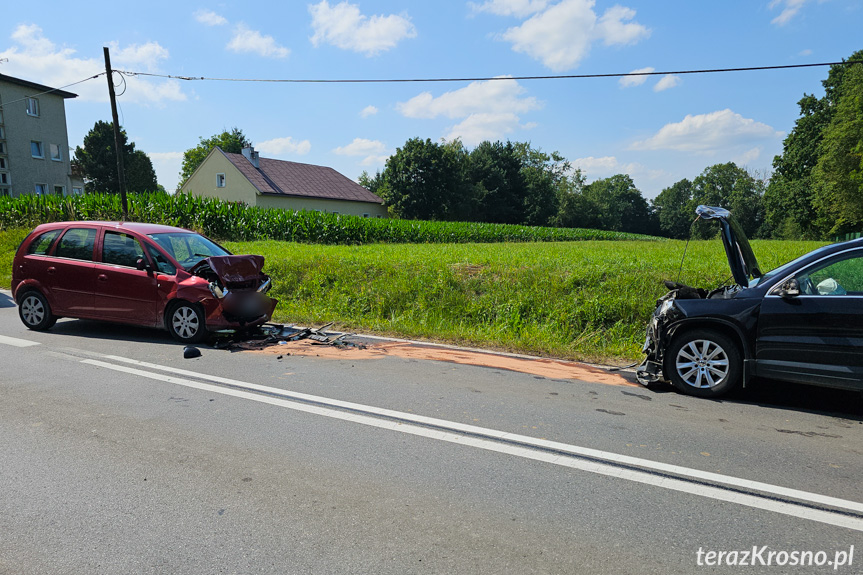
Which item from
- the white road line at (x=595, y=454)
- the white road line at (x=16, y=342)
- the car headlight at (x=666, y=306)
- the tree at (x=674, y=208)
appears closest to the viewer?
the white road line at (x=595, y=454)

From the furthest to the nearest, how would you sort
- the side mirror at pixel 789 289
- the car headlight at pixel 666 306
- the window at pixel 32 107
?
the window at pixel 32 107 → the car headlight at pixel 666 306 → the side mirror at pixel 789 289

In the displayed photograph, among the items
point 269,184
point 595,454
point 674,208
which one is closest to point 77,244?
point 595,454

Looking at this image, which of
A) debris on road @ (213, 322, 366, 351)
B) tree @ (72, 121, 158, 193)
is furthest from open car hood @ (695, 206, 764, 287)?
tree @ (72, 121, 158, 193)

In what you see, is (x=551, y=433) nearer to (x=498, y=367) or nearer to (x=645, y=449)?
(x=645, y=449)

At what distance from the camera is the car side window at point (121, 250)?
350 inches

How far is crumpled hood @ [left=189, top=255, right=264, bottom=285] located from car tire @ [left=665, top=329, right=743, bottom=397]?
6.35m

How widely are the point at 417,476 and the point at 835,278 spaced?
4.85m

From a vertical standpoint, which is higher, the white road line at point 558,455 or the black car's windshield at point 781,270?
the black car's windshield at point 781,270

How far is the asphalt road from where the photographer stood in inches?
116

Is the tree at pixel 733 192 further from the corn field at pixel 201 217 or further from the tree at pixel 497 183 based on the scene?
the corn field at pixel 201 217

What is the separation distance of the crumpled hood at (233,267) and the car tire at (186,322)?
570 mm

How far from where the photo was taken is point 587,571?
9.10 feet

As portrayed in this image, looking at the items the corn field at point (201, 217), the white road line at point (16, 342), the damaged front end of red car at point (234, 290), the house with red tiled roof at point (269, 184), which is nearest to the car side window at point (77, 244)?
the white road line at point (16, 342)

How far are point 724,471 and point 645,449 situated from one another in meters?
0.58
